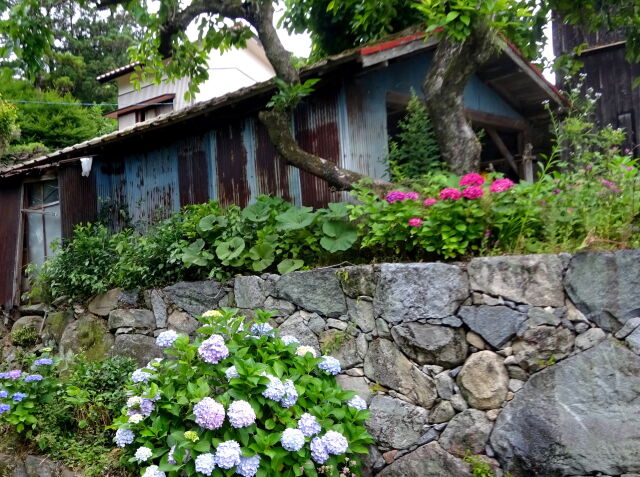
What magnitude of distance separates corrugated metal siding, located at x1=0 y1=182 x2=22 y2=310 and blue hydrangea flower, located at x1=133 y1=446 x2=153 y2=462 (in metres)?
5.55

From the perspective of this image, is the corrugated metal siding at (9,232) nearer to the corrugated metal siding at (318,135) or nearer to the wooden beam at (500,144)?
the corrugated metal siding at (318,135)

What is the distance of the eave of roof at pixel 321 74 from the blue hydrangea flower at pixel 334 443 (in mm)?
3359

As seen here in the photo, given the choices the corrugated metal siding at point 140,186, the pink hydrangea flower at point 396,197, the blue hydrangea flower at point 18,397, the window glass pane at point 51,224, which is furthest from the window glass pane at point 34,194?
the pink hydrangea flower at point 396,197

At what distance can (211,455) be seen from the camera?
3223 millimetres

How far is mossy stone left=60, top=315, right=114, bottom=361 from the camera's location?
5.69 m

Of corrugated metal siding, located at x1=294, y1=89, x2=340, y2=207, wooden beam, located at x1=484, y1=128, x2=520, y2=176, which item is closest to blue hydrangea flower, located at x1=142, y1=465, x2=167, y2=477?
corrugated metal siding, located at x1=294, y1=89, x2=340, y2=207

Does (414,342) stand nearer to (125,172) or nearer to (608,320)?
(608,320)

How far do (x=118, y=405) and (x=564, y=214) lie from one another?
3993 mm

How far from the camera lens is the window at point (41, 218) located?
7875 millimetres

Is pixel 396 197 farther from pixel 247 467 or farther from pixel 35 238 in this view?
pixel 35 238

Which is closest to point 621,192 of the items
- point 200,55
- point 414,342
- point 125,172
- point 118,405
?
point 414,342

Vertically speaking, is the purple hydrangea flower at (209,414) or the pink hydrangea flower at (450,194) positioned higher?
the pink hydrangea flower at (450,194)

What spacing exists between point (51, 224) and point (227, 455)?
6.11 meters

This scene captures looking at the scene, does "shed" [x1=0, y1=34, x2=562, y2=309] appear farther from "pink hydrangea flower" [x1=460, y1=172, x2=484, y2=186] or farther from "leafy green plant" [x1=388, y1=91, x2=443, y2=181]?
"pink hydrangea flower" [x1=460, y1=172, x2=484, y2=186]
